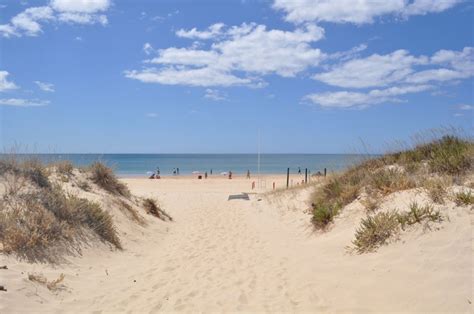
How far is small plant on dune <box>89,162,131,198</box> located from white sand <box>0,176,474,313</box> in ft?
12.7

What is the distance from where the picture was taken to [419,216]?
23.7 ft

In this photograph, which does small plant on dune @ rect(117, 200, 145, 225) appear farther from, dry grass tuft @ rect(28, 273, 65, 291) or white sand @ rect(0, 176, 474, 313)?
dry grass tuft @ rect(28, 273, 65, 291)

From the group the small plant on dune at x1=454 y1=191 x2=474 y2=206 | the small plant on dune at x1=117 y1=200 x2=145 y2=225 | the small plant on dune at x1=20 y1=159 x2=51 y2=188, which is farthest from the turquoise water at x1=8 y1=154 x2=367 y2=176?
the small plant on dune at x1=454 y1=191 x2=474 y2=206

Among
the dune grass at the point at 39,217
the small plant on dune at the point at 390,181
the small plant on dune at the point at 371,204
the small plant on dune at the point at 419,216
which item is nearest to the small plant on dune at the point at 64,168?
Answer: the dune grass at the point at 39,217

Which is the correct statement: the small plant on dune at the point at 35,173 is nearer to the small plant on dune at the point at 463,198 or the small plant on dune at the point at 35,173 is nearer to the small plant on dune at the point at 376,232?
the small plant on dune at the point at 376,232

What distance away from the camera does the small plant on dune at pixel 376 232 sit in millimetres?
7305

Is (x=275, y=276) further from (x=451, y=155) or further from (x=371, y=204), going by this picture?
(x=451, y=155)

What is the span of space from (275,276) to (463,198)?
364cm

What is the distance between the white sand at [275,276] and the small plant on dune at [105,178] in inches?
152

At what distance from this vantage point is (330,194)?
40.4ft

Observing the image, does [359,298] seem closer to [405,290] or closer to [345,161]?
[405,290]

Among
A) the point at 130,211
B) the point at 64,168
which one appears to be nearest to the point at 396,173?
the point at 130,211

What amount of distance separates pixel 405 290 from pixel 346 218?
4227mm

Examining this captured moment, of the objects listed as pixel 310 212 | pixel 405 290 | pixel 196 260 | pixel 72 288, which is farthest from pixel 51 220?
pixel 310 212
